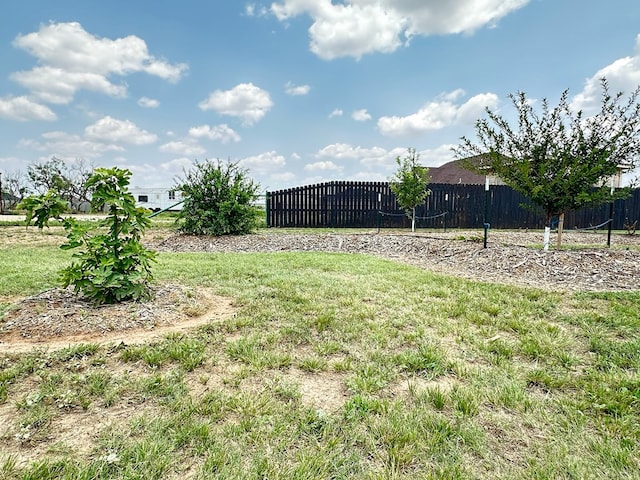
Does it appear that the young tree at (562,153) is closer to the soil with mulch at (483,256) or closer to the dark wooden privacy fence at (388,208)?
the soil with mulch at (483,256)

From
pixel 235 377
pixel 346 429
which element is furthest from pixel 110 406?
pixel 346 429

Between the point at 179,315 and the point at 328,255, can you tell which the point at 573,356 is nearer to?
the point at 179,315

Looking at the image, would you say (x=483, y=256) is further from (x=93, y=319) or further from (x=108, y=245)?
(x=93, y=319)

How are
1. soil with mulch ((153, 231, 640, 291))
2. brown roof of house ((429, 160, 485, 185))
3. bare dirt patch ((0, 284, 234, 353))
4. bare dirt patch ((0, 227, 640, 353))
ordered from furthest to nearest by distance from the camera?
1. brown roof of house ((429, 160, 485, 185))
2. soil with mulch ((153, 231, 640, 291))
3. bare dirt patch ((0, 227, 640, 353))
4. bare dirt patch ((0, 284, 234, 353))

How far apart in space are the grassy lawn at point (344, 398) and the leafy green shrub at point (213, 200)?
20.8 feet

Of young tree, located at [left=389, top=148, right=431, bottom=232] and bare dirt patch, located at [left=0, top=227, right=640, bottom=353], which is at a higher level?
young tree, located at [left=389, top=148, right=431, bottom=232]

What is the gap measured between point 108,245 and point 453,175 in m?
24.6

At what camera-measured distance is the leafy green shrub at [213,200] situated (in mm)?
9305

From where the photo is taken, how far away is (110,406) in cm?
167

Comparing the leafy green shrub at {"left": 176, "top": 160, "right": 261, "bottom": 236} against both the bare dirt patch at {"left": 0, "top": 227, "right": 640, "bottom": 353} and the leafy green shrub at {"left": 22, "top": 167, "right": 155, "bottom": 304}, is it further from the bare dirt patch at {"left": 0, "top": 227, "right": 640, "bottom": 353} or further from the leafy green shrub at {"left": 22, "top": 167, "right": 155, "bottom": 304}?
the leafy green shrub at {"left": 22, "top": 167, "right": 155, "bottom": 304}

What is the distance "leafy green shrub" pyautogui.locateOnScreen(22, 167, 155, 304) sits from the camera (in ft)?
9.64

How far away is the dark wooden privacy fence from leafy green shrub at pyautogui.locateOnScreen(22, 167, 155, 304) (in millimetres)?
9919

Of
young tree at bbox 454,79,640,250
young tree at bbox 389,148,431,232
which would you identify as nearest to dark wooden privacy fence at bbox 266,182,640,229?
young tree at bbox 389,148,431,232

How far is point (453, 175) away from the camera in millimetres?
24359
